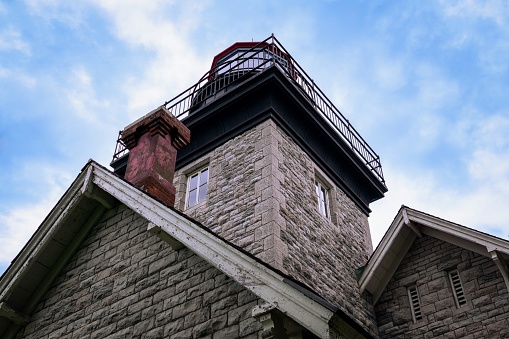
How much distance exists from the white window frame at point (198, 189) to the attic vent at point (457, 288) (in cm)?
574

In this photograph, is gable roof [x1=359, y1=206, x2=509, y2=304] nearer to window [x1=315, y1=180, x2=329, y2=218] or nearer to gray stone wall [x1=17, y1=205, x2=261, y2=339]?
window [x1=315, y1=180, x2=329, y2=218]

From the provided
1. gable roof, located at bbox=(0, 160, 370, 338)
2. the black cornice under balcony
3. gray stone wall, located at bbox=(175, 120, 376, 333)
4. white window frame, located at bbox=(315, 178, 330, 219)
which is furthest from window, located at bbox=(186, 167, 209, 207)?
gable roof, located at bbox=(0, 160, 370, 338)

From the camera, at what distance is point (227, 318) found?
6.17 m

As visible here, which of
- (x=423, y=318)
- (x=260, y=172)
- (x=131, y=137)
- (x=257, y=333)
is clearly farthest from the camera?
(x=260, y=172)

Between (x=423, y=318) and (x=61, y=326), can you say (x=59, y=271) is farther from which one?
(x=423, y=318)

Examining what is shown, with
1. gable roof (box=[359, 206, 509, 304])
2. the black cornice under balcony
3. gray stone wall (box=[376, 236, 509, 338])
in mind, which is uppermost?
the black cornice under balcony

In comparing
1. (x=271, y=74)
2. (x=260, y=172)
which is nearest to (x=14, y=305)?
(x=260, y=172)

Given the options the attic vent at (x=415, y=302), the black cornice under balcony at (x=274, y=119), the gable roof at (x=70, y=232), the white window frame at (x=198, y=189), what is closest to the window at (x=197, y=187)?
the white window frame at (x=198, y=189)

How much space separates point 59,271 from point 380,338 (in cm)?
636

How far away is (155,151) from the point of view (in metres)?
9.58

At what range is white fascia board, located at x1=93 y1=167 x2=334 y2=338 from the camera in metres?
5.22

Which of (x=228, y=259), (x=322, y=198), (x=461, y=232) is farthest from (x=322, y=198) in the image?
(x=228, y=259)

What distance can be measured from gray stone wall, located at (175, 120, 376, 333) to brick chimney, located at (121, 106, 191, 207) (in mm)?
2645

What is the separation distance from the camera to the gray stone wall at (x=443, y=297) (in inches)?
405
